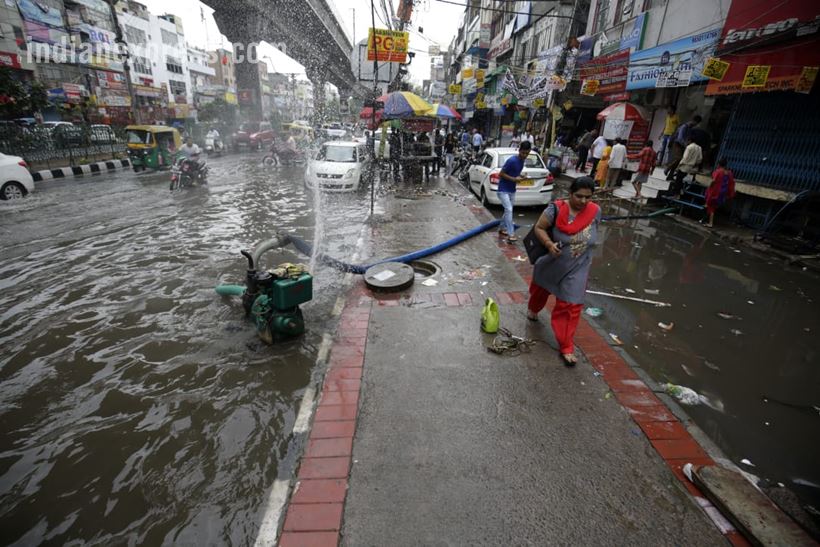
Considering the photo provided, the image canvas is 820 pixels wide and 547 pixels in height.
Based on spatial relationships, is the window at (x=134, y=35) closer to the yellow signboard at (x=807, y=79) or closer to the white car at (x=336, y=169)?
the white car at (x=336, y=169)

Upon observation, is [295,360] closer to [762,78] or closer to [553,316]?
[553,316]

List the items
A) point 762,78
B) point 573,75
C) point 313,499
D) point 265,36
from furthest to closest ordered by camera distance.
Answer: point 265,36 → point 573,75 → point 762,78 → point 313,499

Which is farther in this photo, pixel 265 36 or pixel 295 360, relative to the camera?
pixel 265 36

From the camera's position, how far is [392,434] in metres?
2.94

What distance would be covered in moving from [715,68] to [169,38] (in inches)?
2569

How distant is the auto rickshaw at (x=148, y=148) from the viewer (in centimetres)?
1698

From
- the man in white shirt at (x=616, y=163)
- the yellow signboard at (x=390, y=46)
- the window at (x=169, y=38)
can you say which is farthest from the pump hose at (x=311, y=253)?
the window at (x=169, y=38)

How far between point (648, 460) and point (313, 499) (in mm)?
2276

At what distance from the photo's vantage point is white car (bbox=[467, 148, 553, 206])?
33.5 ft

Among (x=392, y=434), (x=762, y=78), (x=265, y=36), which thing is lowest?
(x=392, y=434)

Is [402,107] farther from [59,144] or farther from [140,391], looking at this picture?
[59,144]

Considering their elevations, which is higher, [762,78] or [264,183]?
[762,78]

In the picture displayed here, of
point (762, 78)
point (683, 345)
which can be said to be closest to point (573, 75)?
point (762, 78)

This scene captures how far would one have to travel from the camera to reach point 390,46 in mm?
11945
